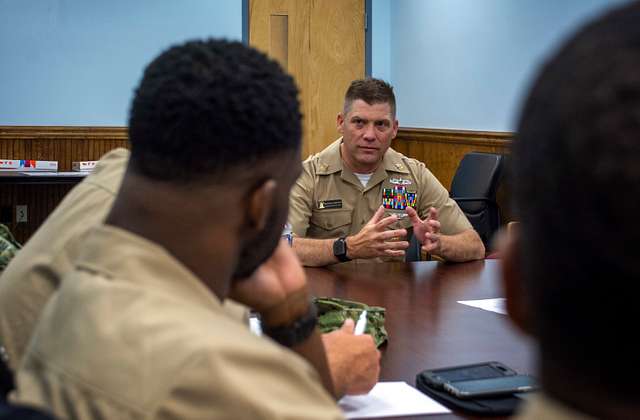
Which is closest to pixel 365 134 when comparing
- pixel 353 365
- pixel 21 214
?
pixel 353 365

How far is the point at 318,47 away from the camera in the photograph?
674 centimetres

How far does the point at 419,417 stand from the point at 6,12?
5559 mm

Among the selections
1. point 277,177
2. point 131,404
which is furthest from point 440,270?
point 131,404

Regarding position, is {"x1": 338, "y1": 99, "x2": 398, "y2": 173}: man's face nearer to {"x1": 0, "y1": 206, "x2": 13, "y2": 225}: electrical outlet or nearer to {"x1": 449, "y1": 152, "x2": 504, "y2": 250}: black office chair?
{"x1": 449, "y1": 152, "x2": 504, "y2": 250}: black office chair

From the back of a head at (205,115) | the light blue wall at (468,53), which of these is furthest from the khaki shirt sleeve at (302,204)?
the back of a head at (205,115)

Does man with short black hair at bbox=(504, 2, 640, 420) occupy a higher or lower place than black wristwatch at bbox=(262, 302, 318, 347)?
higher

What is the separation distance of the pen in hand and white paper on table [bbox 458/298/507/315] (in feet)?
1.59

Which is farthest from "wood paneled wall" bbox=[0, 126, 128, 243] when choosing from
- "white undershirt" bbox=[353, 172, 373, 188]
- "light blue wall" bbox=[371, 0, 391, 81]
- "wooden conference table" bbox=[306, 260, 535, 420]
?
"wooden conference table" bbox=[306, 260, 535, 420]

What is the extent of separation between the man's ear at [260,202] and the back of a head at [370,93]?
2565 mm

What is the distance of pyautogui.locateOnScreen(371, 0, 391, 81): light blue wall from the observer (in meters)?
6.88

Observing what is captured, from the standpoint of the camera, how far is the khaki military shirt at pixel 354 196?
3.34 meters

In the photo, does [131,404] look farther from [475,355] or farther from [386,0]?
[386,0]

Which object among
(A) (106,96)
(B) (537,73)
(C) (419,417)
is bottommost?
→ (C) (419,417)

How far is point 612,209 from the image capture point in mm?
550
